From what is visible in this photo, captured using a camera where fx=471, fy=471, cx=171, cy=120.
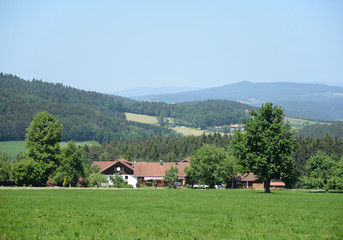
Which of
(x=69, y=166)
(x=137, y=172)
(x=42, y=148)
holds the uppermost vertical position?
(x=42, y=148)

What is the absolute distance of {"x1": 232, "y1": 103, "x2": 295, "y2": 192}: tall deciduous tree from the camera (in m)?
66.8

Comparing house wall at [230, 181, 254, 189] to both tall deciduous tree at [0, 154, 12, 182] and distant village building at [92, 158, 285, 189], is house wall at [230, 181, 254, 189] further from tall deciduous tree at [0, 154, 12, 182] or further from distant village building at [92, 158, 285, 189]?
tall deciduous tree at [0, 154, 12, 182]

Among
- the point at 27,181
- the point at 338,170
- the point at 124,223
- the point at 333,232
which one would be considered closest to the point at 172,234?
the point at 124,223

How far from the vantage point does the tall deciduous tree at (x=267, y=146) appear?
219 feet

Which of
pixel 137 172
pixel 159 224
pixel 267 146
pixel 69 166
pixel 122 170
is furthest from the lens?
pixel 137 172

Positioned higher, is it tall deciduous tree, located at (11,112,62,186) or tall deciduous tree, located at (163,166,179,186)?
tall deciduous tree, located at (11,112,62,186)

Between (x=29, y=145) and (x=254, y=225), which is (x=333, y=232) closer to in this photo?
(x=254, y=225)

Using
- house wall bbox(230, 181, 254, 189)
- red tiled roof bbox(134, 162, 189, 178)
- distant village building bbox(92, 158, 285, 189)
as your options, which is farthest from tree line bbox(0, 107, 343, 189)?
house wall bbox(230, 181, 254, 189)

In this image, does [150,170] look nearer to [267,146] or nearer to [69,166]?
[69,166]

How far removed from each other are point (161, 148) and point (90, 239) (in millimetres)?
141531

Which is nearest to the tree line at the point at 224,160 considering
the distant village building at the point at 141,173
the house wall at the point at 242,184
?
the distant village building at the point at 141,173

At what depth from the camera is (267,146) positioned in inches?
2625

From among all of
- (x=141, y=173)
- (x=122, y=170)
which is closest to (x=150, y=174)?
(x=141, y=173)

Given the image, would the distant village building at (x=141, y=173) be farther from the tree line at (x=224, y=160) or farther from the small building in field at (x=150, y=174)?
the tree line at (x=224, y=160)
